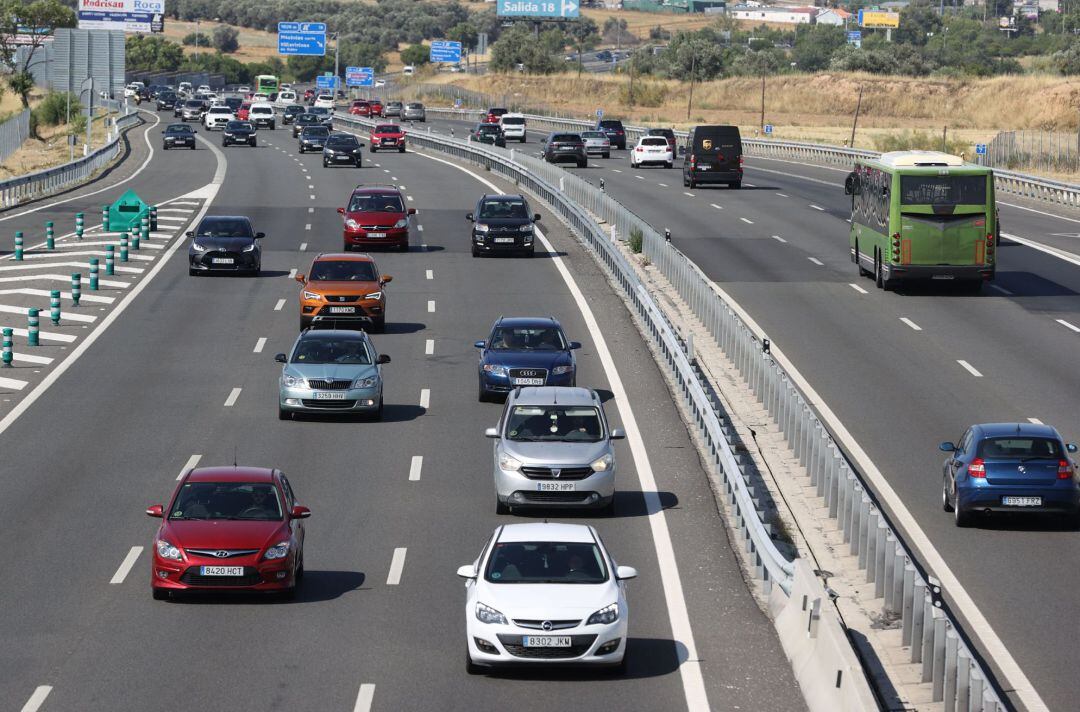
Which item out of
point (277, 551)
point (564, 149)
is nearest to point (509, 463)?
point (277, 551)

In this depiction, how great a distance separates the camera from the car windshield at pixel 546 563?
15812 millimetres

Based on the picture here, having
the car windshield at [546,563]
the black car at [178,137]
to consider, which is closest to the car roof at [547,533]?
the car windshield at [546,563]

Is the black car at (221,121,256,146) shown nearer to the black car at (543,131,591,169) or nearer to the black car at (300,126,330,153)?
the black car at (300,126,330,153)

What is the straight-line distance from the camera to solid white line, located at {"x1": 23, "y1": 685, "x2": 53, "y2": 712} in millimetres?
14385

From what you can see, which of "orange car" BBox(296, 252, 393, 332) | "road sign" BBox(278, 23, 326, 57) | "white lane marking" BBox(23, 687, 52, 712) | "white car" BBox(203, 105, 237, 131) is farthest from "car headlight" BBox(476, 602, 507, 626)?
"road sign" BBox(278, 23, 326, 57)

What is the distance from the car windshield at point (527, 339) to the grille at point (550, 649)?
15.2 m

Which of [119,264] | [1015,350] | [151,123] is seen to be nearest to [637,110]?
[151,123]

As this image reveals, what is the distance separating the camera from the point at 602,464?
22203 millimetres

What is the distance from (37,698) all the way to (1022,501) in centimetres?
1249

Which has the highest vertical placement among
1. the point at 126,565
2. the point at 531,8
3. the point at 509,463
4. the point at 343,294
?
the point at 531,8

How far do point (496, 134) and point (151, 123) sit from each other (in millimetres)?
32701

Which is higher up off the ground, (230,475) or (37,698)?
(230,475)

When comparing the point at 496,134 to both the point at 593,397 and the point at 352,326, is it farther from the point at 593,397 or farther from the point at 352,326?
the point at 593,397

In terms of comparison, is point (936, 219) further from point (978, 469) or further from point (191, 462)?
point (191, 462)
